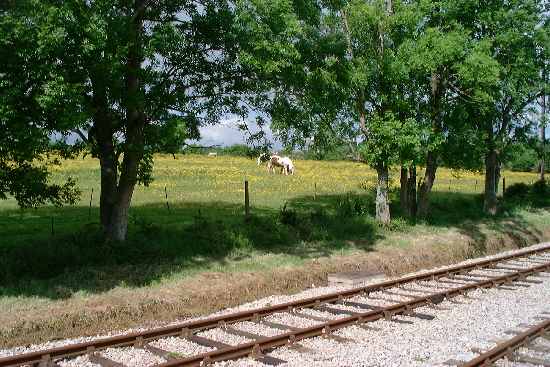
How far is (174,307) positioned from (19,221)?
445 inches

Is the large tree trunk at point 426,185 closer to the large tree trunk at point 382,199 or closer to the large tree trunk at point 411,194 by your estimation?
the large tree trunk at point 411,194

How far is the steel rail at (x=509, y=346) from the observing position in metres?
9.88

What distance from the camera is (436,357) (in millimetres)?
10773

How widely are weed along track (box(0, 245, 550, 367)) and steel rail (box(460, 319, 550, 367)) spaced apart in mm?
2493

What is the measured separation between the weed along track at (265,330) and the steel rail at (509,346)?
249cm

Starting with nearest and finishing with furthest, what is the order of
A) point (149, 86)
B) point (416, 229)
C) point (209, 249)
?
point (149, 86), point (209, 249), point (416, 229)

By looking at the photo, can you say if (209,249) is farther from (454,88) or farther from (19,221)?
(454,88)

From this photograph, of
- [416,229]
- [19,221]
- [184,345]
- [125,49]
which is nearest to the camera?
[184,345]

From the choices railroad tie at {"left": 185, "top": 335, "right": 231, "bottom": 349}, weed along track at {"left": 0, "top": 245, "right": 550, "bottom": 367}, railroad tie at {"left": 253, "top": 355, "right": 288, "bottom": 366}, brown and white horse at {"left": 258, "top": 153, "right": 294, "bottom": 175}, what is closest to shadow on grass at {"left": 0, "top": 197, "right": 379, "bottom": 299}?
weed along track at {"left": 0, "top": 245, "right": 550, "bottom": 367}

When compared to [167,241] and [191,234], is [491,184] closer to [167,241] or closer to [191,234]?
[191,234]

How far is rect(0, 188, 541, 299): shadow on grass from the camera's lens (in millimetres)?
15141

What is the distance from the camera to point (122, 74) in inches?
597

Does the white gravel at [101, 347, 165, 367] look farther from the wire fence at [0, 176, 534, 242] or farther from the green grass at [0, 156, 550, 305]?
the wire fence at [0, 176, 534, 242]

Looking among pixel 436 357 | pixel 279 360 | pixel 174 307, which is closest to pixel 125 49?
pixel 174 307
